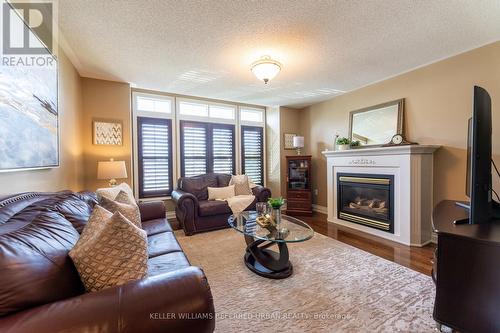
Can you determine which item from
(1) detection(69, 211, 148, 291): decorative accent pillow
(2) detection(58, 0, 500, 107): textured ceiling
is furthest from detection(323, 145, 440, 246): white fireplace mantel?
(1) detection(69, 211, 148, 291): decorative accent pillow

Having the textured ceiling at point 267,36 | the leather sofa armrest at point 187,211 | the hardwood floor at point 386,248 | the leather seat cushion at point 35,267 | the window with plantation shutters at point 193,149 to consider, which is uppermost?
the textured ceiling at point 267,36

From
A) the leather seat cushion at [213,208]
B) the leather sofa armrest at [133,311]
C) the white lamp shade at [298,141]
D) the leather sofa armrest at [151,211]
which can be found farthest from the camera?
the white lamp shade at [298,141]

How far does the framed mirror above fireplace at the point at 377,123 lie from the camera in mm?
3479

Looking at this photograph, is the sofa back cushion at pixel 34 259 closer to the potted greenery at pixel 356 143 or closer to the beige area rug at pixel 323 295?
the beige area rug at pixel 323 295

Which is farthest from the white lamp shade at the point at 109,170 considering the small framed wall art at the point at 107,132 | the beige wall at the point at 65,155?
the small framed wall art at the point at 107,132

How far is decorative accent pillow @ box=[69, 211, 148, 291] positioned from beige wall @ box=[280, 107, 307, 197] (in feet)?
14.1

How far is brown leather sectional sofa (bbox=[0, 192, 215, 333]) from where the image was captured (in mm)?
757

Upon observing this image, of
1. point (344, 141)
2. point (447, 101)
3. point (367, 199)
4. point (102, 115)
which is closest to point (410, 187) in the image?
point (367, 199)

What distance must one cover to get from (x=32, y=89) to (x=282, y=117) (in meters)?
4.37

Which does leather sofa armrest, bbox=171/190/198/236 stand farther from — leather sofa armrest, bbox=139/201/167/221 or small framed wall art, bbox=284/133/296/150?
small framed wall art, bbox=284/133/296/150

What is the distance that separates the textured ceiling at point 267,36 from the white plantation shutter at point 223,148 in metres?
1.47

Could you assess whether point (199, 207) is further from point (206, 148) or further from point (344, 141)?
point (344, 141)

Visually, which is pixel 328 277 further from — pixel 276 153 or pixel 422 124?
pixel 276 153

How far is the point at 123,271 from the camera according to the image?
3.46 ft
